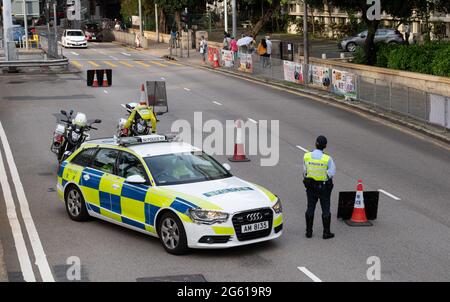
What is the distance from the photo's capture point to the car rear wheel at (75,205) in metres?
14.7

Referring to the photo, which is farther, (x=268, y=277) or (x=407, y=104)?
(x=407, y=104)

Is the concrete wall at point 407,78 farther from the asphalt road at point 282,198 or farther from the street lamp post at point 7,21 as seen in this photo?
the street lamp post at point 7,21

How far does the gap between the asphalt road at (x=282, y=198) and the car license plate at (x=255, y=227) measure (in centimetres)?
41

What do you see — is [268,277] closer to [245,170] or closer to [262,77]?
[245,170]

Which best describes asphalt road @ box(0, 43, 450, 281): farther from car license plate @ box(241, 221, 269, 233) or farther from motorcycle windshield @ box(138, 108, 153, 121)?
motorcycle windshield @ box(138, 108, 153, 121)

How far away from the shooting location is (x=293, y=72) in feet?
127

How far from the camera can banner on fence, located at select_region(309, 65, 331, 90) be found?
35000mm

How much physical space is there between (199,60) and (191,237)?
4430 centimetres

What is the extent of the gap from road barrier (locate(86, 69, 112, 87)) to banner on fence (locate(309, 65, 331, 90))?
357 inches

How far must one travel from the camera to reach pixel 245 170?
1953 cm

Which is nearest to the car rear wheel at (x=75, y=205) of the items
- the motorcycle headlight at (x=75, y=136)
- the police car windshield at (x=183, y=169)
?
the police car windshield at (x=183, y=169)

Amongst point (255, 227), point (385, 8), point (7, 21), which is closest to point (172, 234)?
point (255, 227)
